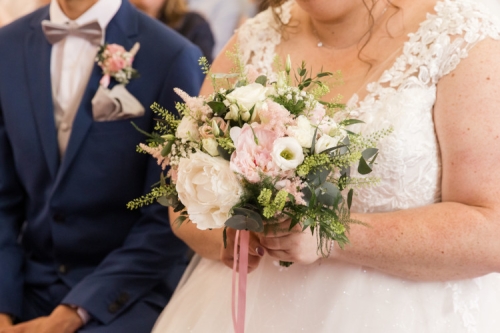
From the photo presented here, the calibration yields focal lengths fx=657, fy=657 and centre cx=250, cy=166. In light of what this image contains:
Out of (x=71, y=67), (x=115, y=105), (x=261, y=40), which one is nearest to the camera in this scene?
(x=261, y=40)

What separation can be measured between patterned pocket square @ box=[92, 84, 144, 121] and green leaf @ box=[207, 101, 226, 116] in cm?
81

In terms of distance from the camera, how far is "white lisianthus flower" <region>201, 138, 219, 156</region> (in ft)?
4.14

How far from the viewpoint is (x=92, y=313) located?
6.36 feet

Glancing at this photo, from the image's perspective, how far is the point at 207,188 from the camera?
124cm

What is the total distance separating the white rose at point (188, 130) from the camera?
4.37 ft

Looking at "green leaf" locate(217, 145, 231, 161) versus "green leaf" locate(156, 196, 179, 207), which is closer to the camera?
"green leaf" locate(217, 145, 231, 161)

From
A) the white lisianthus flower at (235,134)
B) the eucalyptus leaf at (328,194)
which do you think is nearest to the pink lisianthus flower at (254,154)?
the white lisianthus flower at (235,134)

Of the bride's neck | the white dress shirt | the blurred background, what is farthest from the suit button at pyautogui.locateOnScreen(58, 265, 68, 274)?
the blurred background

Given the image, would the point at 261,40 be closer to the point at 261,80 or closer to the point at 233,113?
Result: the point at 261,80

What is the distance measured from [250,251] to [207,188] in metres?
0.33

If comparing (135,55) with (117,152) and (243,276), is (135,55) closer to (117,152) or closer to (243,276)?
(117,152)

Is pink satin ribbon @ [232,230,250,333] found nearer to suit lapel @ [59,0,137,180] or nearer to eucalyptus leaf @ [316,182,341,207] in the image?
eucalyptus leaf @ [316,182,341,207]

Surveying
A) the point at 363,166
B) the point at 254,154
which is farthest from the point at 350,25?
the point at 254,154

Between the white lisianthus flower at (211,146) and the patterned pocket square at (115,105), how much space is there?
85cm
